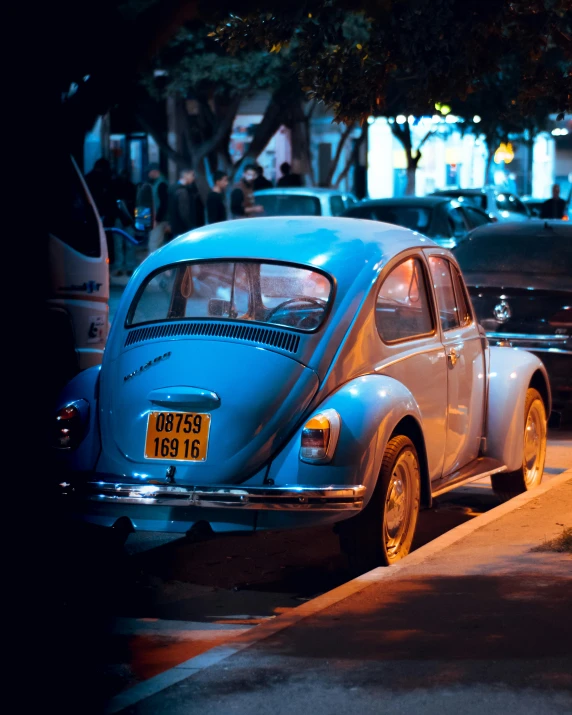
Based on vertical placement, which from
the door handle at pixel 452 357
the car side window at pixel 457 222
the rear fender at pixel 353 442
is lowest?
the rear fender at pixel 353 442

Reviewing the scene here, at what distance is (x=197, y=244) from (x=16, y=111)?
341cm

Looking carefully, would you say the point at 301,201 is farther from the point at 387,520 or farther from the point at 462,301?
the point at 387,520

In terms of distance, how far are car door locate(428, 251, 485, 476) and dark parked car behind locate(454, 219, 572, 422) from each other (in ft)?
8.84

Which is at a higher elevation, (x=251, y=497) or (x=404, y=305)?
(x=404, y=305)

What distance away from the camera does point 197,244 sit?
736cm

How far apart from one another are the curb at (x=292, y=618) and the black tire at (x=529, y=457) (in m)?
0.67

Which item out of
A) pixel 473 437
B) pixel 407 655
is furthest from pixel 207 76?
pixel 407 655

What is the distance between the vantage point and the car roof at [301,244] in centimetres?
701

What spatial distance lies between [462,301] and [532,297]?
2.87 metres

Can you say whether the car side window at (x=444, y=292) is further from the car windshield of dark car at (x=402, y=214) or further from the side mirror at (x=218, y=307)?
the car windshield of dark car at (x=402, y=214)

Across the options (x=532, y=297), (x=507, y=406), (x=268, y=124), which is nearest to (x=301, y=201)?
(x=532, y=297)

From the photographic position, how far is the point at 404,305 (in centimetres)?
744

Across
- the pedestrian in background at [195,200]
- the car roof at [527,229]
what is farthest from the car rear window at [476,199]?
the car roof at [527,229]

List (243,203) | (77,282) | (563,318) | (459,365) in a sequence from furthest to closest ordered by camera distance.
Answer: (243,203), (563,318), (77,282), (459,365)
